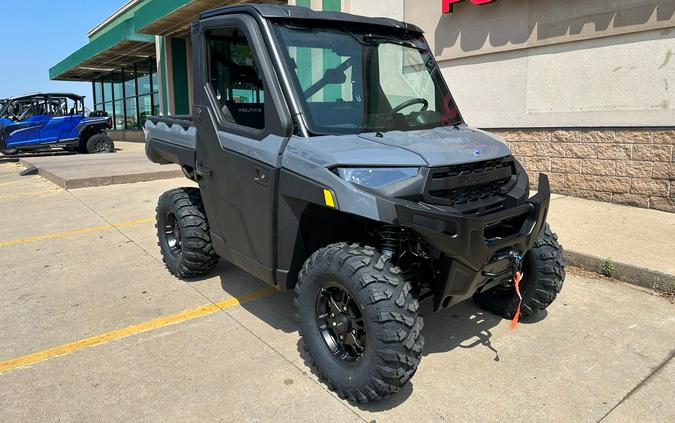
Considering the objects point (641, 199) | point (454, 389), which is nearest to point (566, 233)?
point (641, 199)

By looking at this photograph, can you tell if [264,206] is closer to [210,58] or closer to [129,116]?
[210,58]

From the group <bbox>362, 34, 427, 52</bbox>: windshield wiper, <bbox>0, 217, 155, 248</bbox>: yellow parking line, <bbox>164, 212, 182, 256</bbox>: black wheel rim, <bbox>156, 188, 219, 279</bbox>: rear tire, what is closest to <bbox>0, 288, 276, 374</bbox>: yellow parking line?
<bbox>156, 188, 219, 279</bbox>: rear tire

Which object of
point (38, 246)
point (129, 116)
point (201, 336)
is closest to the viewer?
point (201, 336)

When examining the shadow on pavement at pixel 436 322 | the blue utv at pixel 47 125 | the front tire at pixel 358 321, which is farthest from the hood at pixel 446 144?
the blue utv at pixel 47 125

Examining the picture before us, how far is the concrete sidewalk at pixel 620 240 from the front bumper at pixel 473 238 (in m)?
1.98

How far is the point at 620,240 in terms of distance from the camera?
17.8ft

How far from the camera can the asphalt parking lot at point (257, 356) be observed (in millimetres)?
2807

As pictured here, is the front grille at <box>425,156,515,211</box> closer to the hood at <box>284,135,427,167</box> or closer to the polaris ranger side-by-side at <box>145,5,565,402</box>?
the polaris ranger side-by-side at <box>145,5,565,402</box>

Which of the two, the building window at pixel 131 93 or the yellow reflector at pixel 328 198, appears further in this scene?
the building window at pixel 131 93

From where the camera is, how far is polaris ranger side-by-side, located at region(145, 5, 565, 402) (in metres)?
2.69

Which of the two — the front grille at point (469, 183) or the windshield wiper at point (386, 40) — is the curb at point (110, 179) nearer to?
the windshield wiper at point (386, 40)

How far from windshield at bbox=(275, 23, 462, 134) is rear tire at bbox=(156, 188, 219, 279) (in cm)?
186

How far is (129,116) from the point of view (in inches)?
1277

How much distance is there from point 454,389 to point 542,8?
658cm
